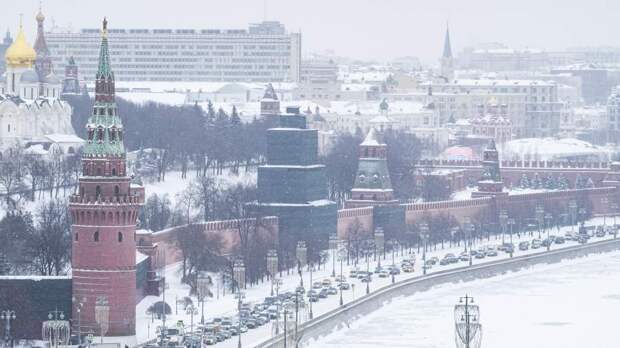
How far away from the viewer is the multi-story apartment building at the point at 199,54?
187 m

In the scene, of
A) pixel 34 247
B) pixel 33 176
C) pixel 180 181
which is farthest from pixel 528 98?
pixel 34 247

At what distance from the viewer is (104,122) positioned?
6231cm

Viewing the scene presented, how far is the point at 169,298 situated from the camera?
70375 millimetres

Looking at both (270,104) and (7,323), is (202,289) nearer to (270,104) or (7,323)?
(7,323)

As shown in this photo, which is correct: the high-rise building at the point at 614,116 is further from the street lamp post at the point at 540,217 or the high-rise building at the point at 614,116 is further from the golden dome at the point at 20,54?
the street lamp post at the point at 540,217

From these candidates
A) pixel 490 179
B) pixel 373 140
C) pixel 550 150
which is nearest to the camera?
pixel 373 140

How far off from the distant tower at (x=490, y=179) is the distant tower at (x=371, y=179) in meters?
10.4

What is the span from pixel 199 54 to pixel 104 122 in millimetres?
127167

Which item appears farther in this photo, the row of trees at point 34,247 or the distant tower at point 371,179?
the distant tower at point 371,179

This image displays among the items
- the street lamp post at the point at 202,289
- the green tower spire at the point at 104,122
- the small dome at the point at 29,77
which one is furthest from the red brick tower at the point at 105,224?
the small dome at the point at 29,77

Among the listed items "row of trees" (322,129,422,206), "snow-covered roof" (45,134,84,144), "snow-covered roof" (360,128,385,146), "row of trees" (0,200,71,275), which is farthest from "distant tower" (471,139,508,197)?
"row of trees" (0,200,71,275)

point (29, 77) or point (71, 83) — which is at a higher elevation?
point (29, 77)

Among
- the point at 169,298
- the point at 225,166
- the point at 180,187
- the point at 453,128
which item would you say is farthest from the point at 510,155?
the point at 169,298

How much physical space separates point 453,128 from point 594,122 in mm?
31975
